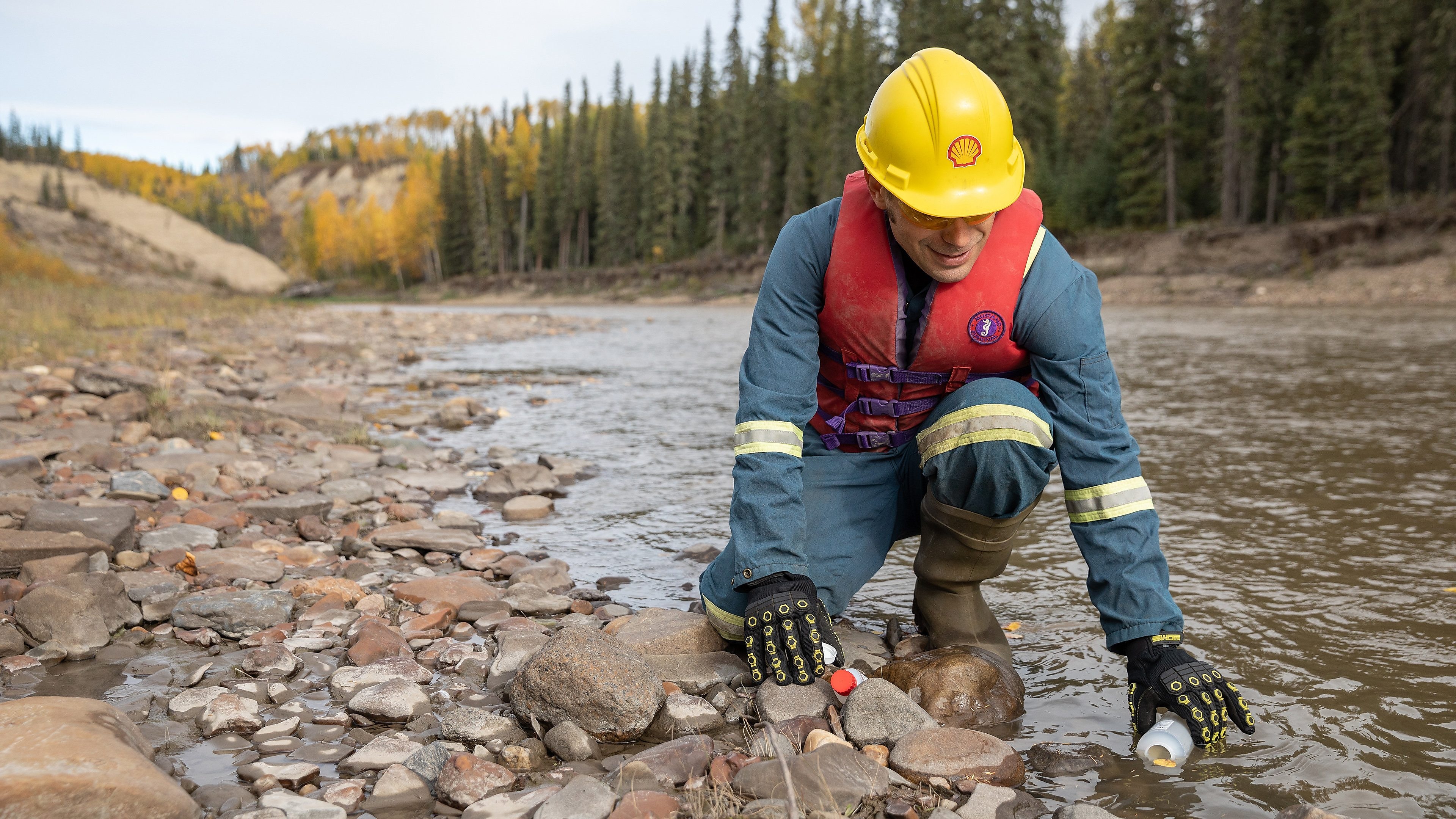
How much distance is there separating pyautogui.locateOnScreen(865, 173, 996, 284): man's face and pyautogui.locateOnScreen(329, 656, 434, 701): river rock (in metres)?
1.72

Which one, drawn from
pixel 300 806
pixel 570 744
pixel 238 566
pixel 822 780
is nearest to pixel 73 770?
pixel 300 806

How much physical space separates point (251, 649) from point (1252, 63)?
39499 millimetres

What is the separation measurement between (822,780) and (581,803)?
476 mm

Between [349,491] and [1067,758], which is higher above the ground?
[349,491]

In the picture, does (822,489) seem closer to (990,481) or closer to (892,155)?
(990,481)

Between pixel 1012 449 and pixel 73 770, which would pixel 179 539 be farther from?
pixel 1012 449

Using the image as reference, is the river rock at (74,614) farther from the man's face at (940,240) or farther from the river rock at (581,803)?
the man's face at (940,240)

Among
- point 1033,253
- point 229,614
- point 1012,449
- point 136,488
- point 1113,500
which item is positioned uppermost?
point 1033,253

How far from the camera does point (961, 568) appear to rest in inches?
98.2

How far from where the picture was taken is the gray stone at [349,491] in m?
3.95

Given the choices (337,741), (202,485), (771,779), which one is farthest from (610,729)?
(202,485)

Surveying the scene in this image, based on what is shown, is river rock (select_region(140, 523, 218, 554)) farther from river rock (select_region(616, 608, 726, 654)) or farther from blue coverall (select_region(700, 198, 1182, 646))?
blue coverall (select_region(700, 198, 1182, 646))

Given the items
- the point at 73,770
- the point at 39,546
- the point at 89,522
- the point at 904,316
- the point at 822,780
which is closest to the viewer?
the point at 73,770

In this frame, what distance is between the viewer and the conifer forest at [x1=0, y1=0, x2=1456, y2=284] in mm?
30188
